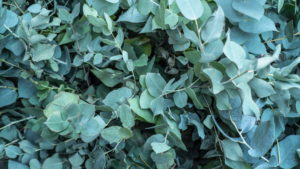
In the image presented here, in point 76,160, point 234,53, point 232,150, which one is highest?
point 234,53

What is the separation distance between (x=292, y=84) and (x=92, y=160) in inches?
16.7

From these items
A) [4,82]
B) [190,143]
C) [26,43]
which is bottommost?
[190,143]

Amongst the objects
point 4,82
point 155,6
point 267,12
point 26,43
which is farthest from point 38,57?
point 267,12

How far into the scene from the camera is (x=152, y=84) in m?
0.40

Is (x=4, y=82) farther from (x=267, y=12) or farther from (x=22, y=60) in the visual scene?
(x=267, y=12)

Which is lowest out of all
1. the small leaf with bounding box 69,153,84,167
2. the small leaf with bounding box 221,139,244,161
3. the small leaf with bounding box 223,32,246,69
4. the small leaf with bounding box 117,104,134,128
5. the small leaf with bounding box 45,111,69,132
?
the small leaf with bounding box 69,153,84,167

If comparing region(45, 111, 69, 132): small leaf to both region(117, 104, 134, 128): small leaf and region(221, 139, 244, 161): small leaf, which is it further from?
region(221, 139, 244, 161): small leaf

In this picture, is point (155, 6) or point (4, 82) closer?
point (155, 6)

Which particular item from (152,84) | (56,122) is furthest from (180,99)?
(56,122)

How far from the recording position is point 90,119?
0.38 m

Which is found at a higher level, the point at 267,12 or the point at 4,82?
the point at 267,12

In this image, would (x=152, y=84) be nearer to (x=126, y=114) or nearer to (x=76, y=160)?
(x=126, y=114)

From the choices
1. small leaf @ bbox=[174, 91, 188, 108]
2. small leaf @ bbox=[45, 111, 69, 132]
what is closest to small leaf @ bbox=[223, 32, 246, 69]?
small leaf @ bbox=[174, 91, 188, 108]

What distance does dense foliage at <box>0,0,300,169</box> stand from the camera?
35 cm
